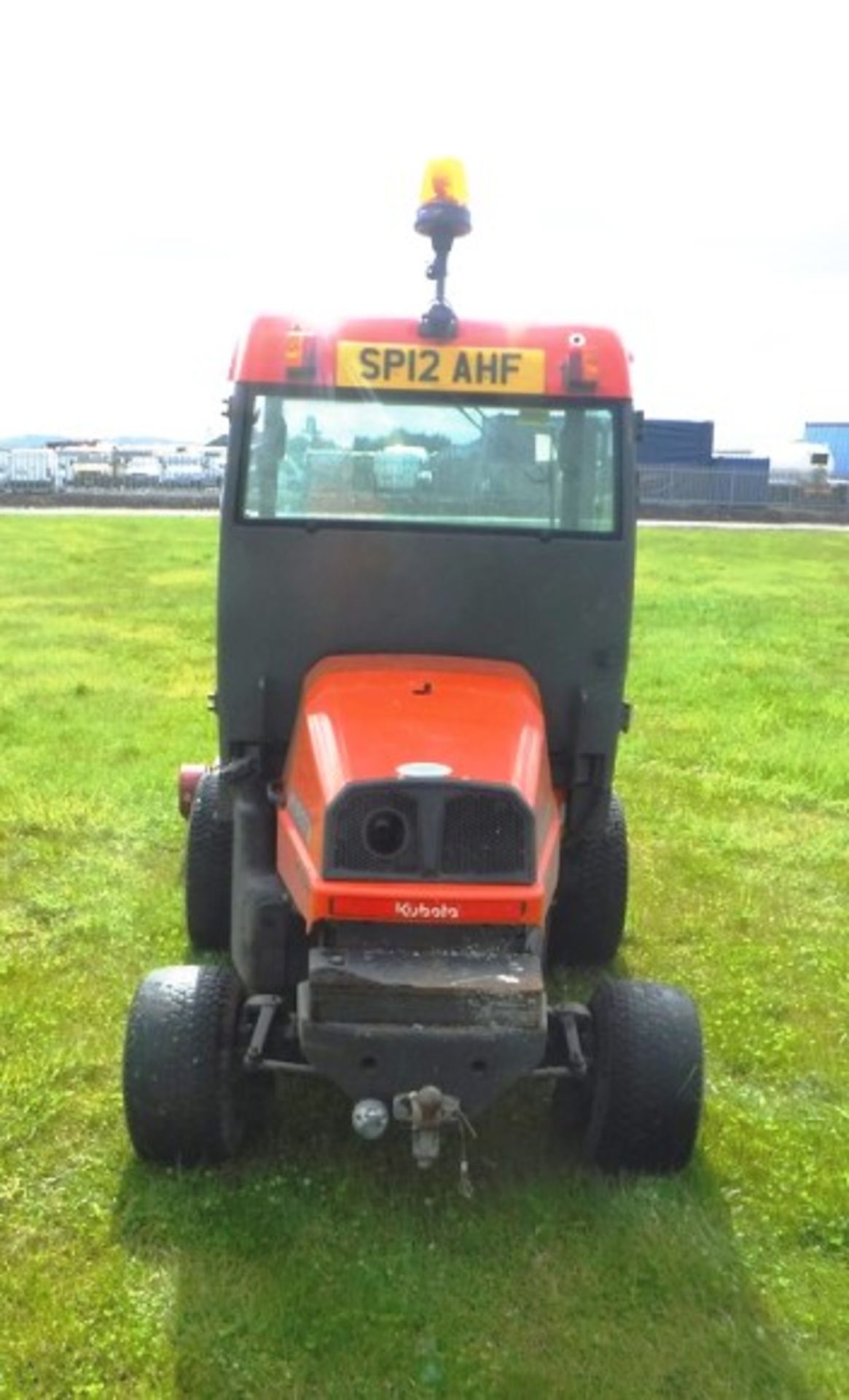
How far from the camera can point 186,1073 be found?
435 cm

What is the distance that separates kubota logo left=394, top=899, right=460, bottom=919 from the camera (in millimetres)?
3965

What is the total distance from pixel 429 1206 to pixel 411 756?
1.35 m

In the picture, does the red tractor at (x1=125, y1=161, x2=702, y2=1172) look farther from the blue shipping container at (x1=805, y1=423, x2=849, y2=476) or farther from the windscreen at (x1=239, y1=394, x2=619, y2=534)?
the blue shipping container at (x1=805, y1=423, x2=849, y2=476)

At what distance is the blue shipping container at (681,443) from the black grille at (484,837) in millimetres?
45487

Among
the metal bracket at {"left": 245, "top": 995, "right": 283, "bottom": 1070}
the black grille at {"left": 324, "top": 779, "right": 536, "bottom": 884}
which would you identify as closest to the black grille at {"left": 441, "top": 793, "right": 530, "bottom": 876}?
the black grille at {"left": 324, "top": 779, "right": 536, "bottom": 884}

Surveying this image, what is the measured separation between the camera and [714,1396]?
366 cm

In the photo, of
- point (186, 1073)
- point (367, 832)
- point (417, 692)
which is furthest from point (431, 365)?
point (186, 1073)

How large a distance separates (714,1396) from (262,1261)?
126cm

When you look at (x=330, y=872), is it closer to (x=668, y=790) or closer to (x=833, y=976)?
(x=833, y=976)

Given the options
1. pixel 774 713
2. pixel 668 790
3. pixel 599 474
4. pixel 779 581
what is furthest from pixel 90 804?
pixel 779 581

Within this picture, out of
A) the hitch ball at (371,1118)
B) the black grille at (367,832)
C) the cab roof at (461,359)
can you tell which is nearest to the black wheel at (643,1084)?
the hitch ball at (371,1118)

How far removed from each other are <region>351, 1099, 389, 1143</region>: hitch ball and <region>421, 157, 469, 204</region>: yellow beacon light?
2936mm

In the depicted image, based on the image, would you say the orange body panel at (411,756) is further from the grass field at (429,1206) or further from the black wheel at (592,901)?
the black wheel at (592,901)

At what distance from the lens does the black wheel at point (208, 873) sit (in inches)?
242
